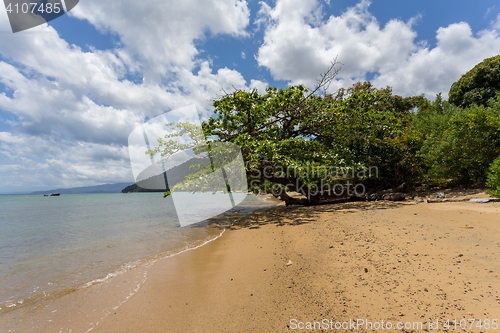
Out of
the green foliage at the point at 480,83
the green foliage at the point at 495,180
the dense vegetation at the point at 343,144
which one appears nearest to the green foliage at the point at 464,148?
the dense vegetation at the point at 343,144

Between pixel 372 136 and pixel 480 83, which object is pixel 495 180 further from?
pixel 480 83

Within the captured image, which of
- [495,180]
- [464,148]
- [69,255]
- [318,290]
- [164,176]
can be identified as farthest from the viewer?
[164,176]

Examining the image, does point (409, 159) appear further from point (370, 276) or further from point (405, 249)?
point (370, 276)

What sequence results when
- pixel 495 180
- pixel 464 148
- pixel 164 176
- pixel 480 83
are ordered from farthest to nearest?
pixel 480 83 → pixel 164 176 → pixel 464 148 → pixel 495 180

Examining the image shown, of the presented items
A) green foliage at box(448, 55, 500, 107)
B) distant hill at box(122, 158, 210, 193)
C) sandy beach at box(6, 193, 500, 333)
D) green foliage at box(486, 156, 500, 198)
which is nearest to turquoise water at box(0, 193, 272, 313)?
sandy beach at box(6, 193, 500, 333)

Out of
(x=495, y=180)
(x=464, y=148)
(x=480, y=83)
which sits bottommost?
(x=495, y=180)

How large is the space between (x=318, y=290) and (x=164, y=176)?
901 cm

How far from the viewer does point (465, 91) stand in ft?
73.7

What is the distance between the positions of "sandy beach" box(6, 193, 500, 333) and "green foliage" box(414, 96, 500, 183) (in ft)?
22.5

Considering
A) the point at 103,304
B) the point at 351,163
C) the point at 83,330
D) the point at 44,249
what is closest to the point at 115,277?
the point at 103,304

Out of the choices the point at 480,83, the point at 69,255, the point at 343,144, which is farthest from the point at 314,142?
the point at 480,83

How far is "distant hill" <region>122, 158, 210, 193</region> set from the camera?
9.02 m

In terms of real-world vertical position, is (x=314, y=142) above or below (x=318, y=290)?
above

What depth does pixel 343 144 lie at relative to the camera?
38.7 feet
